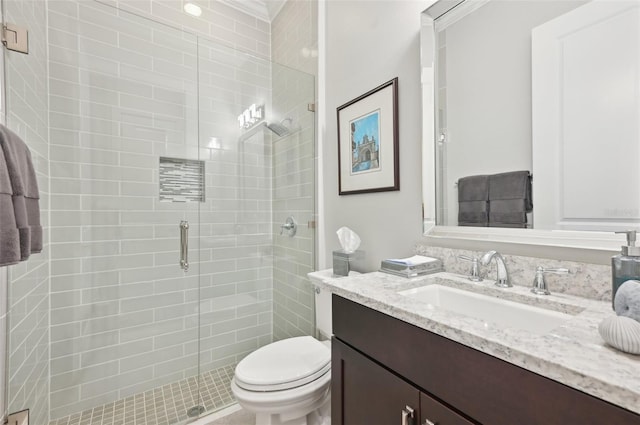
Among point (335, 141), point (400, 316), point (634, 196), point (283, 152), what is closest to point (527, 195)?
point (634, 196)

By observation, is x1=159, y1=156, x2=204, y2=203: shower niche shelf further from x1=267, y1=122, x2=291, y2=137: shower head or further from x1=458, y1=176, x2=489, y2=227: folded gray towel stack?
x1=458, y1=176, x2=489, y2=227: folded gray towel stack

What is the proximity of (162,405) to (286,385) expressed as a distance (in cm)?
106

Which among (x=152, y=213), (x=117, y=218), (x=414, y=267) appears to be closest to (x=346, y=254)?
(x=414, y=267)

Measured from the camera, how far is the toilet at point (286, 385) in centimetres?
121

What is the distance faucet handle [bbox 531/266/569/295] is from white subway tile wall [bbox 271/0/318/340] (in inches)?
54.1

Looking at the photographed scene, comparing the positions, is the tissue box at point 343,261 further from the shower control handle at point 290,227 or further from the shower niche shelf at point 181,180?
the shower niche shelf at point 181,180

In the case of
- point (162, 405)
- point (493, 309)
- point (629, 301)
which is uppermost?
point (629, 301)

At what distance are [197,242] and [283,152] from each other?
90 cm

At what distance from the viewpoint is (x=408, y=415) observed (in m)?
0.74

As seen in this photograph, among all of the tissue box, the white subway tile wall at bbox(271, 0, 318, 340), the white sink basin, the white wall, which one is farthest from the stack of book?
the white subway tile wall at bbox(271, 0, 318, 340)

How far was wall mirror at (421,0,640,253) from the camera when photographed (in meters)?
0.78

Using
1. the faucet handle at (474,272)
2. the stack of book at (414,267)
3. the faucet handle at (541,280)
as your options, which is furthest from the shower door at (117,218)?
the faucet handle at (541,280)

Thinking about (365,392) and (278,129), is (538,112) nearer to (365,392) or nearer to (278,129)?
(365,392)

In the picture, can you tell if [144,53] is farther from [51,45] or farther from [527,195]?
[527,195]
